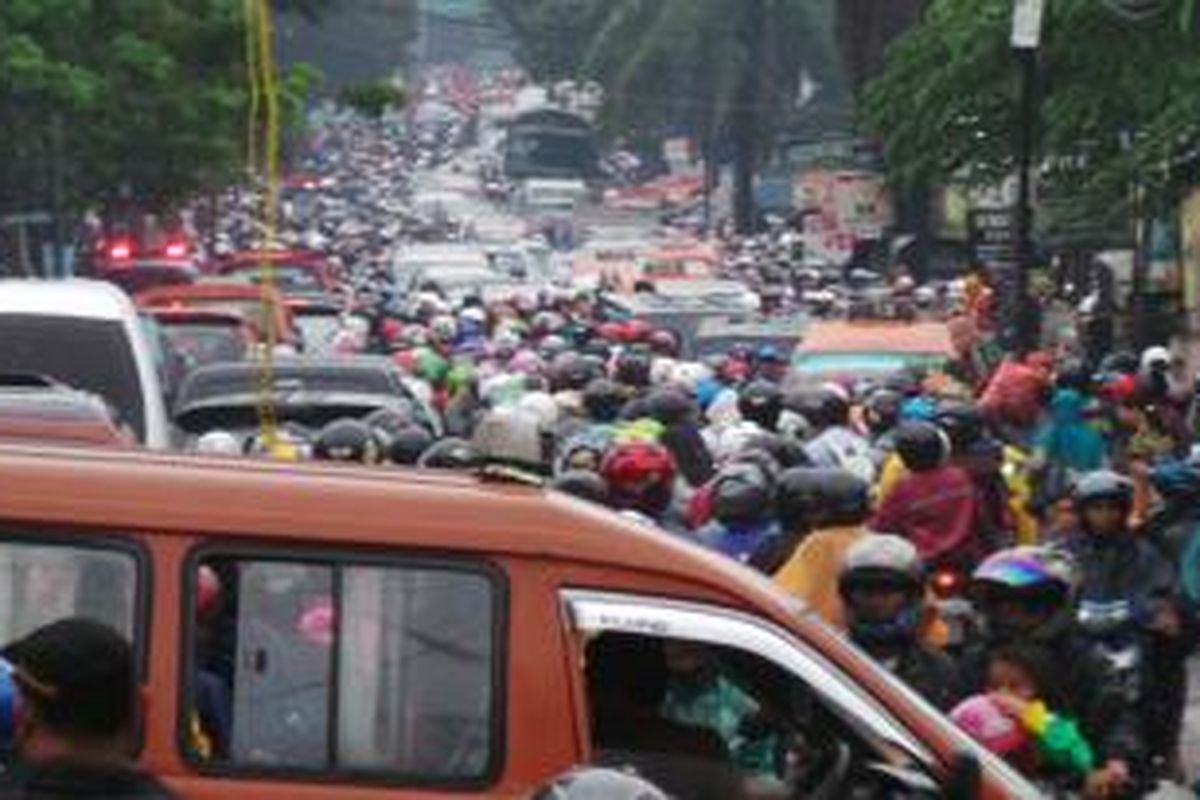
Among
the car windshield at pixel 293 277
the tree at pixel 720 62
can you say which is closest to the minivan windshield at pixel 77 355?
the car windshield at pixel 293 277

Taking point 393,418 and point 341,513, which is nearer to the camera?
point 341,513

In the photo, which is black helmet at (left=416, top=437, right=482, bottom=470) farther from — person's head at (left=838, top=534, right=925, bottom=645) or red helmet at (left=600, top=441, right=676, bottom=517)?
person's head at (left=838, top=534, right=925, bottom=645)

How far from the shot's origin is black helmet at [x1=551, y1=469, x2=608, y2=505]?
10914 mm

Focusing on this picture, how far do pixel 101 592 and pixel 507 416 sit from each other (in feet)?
25.1

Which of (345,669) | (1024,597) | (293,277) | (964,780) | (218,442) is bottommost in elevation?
(293,277)

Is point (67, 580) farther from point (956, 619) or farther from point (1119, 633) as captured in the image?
point (1119, 633)

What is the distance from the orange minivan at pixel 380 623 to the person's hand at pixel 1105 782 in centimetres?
200

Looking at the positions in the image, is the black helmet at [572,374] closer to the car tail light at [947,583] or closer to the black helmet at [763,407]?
the black helmet at [763,407]

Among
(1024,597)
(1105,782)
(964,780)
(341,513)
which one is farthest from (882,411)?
(964,780)

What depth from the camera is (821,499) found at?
11.1 meters

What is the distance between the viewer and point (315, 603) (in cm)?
657

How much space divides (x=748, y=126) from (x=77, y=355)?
7841cm

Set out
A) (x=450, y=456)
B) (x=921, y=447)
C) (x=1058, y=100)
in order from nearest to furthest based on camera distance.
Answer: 1. (x=450, y=456)
2. (x=921, y=447)
3. (x=1058, y=100)

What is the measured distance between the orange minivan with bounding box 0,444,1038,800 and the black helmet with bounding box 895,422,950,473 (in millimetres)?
6440
